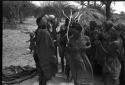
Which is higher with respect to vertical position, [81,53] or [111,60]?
[81,53]

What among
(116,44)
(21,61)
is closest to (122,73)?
(116,44)

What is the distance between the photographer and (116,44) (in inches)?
180

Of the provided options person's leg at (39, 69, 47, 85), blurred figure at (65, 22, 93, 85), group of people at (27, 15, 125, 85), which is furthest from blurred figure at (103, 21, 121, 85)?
person's leg at (39, 69, 47, 85)

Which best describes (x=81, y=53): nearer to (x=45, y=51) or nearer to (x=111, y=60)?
(x=111, y=60)

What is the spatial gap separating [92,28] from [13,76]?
2743mm

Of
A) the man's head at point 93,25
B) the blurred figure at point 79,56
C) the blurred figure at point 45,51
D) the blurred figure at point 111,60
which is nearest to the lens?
the blurred figure at point 79,56

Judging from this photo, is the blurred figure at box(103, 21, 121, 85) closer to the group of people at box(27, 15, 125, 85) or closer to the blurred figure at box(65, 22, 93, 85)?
the group of people at box(27, 15, 125, 85)

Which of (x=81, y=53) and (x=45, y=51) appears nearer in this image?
A: (x=81, y=53)

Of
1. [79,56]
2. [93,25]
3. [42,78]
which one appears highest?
[93,25]

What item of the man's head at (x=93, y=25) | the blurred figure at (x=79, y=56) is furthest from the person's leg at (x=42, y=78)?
the man's head at (x=93, y=25)

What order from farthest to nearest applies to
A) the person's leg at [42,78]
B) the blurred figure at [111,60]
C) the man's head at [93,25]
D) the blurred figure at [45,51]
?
the man's head at [93,25] < the person's leg at [42,78] < the blurred figure at [45,51] < the blurred figure at [111,60]

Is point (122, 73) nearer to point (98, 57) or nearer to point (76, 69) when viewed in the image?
point (98, 57)

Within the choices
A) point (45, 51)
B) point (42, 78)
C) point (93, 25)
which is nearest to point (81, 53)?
point (45, 51)

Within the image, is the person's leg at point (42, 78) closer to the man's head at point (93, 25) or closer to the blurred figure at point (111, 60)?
the blurred figure at point (111, 60)
